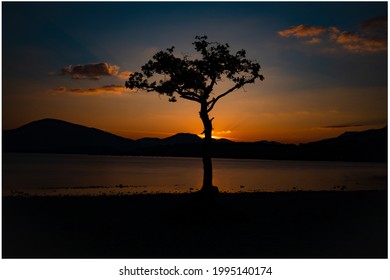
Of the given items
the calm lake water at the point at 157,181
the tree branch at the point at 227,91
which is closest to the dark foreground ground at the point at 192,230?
the tree branch at the point at 227,91

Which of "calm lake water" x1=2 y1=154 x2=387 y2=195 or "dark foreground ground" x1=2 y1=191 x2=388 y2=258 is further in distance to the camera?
"calm lake water" x1=2 y1=154 x2=387 y2=195

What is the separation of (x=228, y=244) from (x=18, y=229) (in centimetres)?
901

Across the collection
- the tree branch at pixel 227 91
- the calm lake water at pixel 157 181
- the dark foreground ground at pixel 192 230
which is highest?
the tree branch at pixel 227 91

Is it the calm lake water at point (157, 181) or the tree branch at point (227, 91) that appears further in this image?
the calm lake water at point (157, 181)

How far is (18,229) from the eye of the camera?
54.7 feet

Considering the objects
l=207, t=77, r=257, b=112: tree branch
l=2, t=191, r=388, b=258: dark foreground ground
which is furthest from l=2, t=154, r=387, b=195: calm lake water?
l=207, t=77, r=257, b=112: tree branch

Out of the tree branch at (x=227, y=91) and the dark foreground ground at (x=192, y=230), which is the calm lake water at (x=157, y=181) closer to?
the dark foreground ground at (x=192, y=230)

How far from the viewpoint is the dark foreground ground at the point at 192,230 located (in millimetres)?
13672

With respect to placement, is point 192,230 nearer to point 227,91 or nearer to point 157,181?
point 227,91

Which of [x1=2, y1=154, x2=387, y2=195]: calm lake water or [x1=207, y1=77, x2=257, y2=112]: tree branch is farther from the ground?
[x1=207, y1=77, x2=257, y2=112]: tree branch

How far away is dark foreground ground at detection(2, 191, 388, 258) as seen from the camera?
13672mm

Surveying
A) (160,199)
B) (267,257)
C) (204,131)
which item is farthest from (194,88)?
(160,199)

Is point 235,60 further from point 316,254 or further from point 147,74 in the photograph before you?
point 316,254

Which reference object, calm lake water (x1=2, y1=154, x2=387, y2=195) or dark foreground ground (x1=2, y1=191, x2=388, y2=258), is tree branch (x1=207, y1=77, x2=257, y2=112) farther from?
calm lake water (x1=2, y1=154, x2=387, y2=195)
